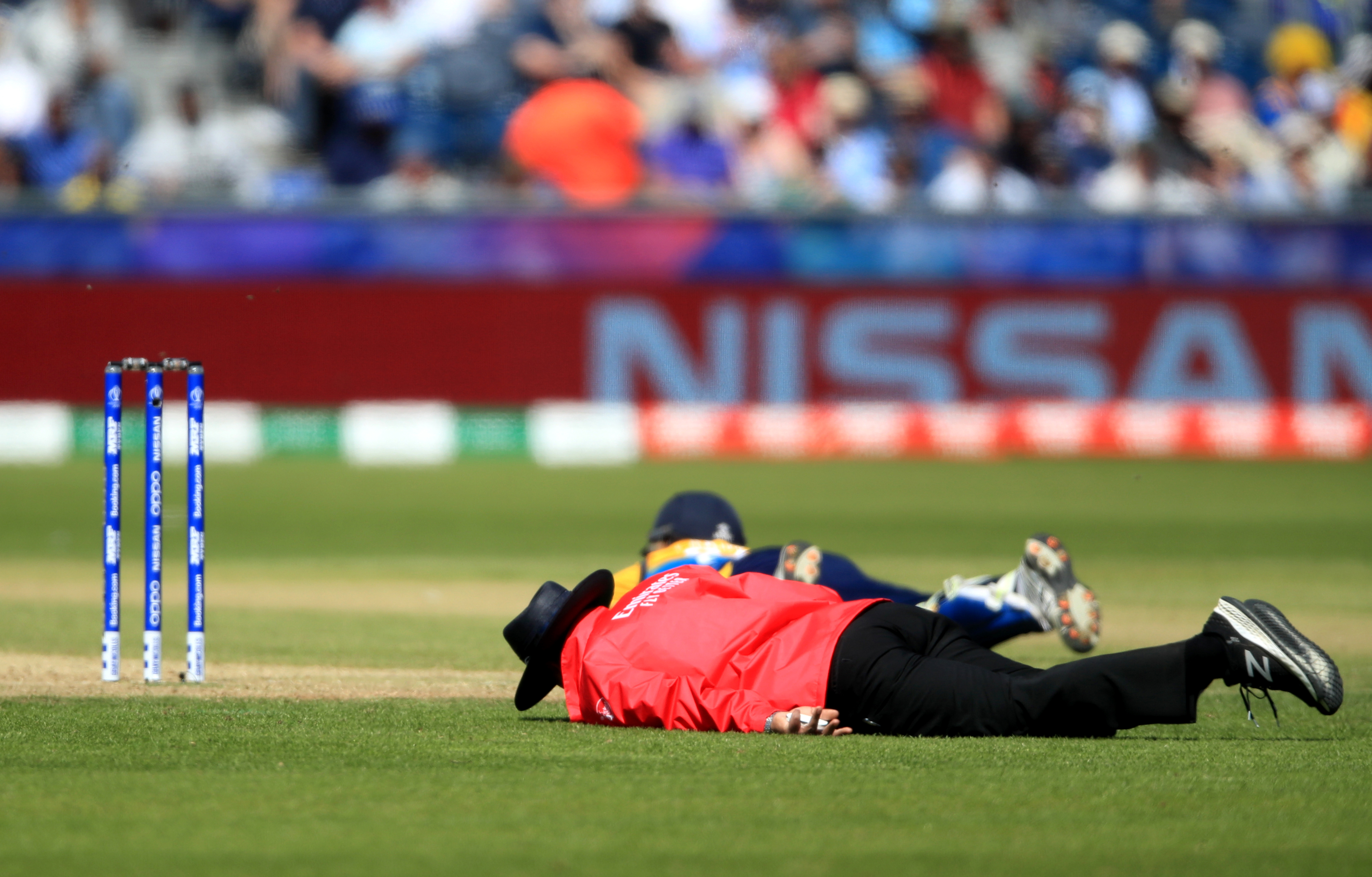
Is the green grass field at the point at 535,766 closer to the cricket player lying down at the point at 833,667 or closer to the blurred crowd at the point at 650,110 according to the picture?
the cricket player lying down at the point at 833,667

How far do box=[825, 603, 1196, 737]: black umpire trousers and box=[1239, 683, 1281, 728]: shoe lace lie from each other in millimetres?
300

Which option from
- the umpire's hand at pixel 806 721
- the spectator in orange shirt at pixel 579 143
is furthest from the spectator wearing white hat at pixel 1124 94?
the umpire's hand at pixel 806 721

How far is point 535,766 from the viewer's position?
570cm

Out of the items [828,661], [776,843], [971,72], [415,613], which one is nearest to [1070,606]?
[828,661]

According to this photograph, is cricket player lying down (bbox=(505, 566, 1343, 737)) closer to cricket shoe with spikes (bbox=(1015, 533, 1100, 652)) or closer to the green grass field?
the green grass field

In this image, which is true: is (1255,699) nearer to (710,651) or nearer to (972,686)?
(972,686)

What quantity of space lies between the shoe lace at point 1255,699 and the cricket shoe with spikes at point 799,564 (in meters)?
1.75

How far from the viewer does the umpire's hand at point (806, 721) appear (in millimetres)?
5898

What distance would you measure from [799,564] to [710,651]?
1925mm

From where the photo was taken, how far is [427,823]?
487 cm

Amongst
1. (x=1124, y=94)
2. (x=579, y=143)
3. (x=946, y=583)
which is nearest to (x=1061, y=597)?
(x=946, y=583)

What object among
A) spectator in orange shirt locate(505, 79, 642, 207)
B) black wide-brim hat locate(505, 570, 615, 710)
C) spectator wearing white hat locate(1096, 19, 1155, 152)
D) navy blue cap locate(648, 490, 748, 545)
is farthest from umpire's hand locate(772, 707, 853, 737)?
spectator wearing white hat locate(1096, 19, 1155, 152)

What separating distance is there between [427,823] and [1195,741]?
2826mm

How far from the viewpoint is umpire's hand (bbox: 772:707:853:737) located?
19.4 ft
